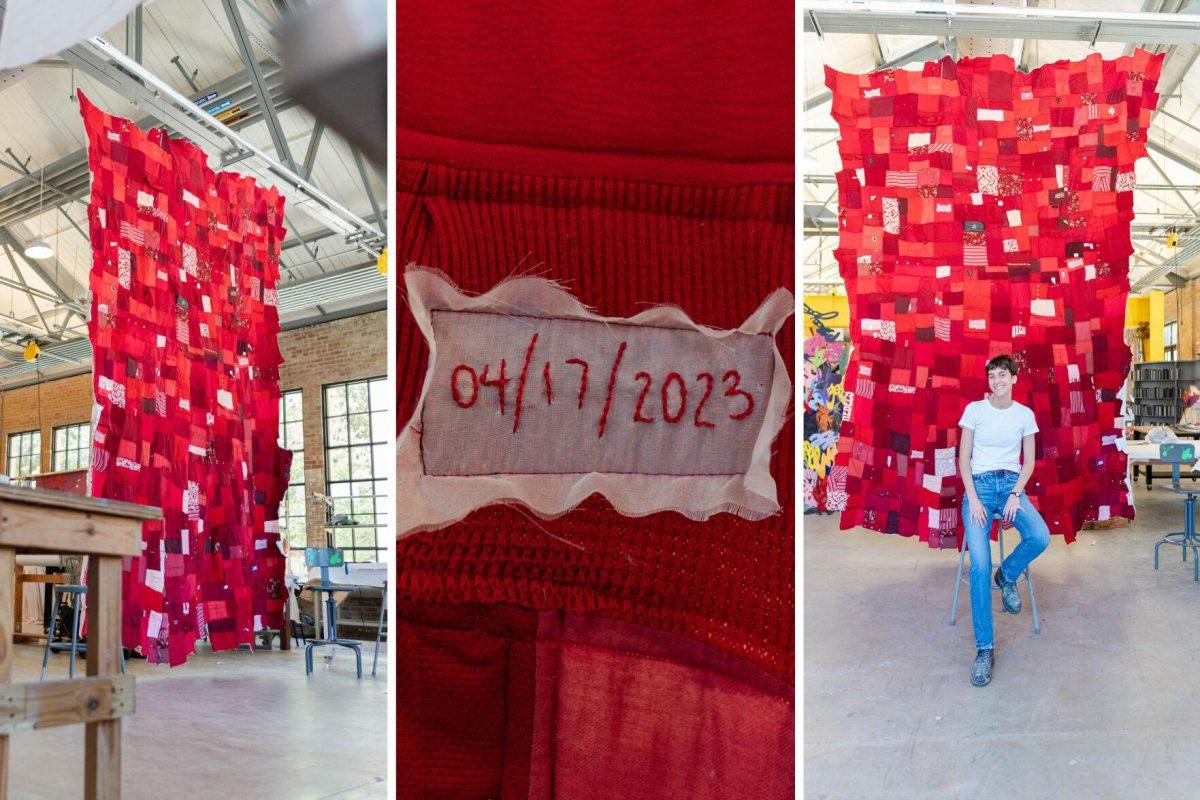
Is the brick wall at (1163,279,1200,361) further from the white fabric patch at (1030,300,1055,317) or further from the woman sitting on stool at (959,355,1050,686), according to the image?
the woman sitting on stool at (959,355,1050,686)

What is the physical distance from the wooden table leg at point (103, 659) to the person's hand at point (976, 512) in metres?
1.97

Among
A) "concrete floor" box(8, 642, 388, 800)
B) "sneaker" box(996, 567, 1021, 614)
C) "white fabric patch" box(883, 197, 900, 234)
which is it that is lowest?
"concrete floor" box(8, 642, 388, 800)

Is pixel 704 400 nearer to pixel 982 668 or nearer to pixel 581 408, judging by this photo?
pixel 581 408

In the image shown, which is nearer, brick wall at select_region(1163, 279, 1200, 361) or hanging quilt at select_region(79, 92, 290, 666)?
hanging quilt at select_region(79, 92, 290, 666)

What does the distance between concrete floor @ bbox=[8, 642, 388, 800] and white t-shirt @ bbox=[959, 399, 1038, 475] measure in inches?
63.3

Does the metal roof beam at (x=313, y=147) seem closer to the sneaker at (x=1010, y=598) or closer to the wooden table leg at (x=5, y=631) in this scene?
the wooden table leg at (x=5, y=631)

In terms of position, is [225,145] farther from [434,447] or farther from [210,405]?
[434,447]

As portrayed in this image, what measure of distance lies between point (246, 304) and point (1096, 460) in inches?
104

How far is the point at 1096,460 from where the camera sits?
8.38 ft

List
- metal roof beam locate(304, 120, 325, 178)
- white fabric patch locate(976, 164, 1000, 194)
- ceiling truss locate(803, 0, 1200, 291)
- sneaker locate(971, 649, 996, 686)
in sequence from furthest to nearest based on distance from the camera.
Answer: ceiling truss locate(803, 0, 1200, 291)
white fabric patch locate(976, 164, 1000, 194)
sneaker locate(971, 649, 996, 686)
metal roof beam locate(304, 120, 325, 178)

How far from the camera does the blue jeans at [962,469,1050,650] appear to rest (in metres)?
2.29

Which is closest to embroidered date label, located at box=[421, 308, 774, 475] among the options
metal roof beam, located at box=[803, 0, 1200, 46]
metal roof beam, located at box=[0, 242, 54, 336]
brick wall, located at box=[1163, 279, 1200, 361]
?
metal roof beam, located at box=[803, 0, 1200, 46]

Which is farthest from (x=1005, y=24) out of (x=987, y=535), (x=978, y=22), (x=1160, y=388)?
(x=1160, y=388)

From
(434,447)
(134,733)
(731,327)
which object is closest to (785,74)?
(731,327)
